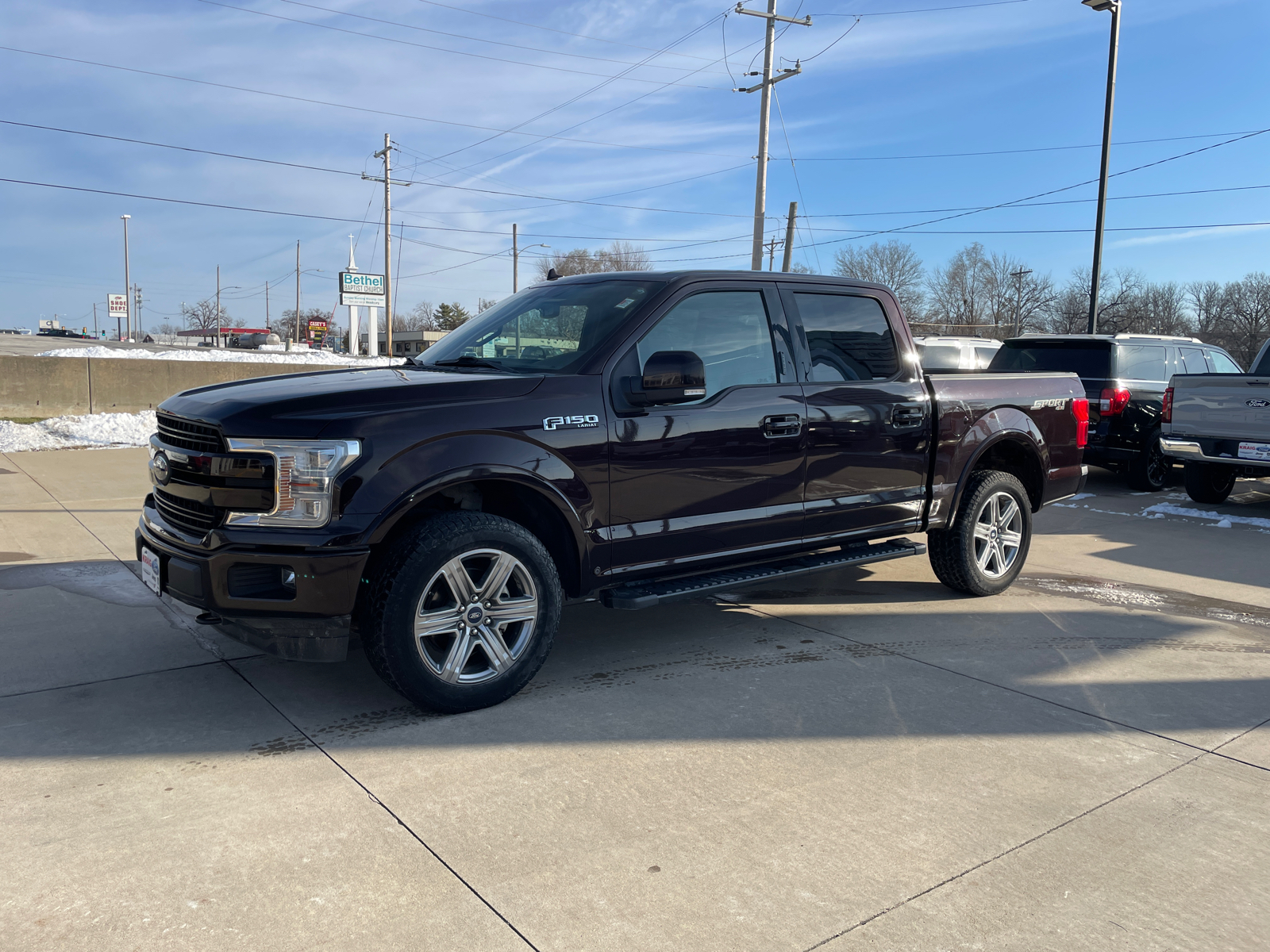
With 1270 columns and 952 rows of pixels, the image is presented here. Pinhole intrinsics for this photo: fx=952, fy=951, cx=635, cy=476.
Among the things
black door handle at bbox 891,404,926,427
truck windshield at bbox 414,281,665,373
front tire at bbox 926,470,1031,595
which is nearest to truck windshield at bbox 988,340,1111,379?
front tire at bbox 926,470,1031,595

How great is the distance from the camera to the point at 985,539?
20.5 ft

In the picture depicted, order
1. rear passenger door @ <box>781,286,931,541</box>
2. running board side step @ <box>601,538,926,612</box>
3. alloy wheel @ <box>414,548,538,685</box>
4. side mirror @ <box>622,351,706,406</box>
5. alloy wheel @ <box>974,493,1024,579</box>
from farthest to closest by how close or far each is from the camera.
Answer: alloy wheel @ <box>974,493,1024,579</box>, rear passenger door @ <box>781,286,931,541</box>, running board side step @ <box>601,538,926,612</box>, side mirror @ <box>622,351,706,406</box>, alloy wheel @ <box>414,548,538,685</box>

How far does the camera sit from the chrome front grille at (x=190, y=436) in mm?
3816

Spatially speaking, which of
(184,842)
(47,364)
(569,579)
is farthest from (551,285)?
(47,364)

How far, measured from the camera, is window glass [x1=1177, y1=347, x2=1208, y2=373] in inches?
498

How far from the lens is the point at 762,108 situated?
2602cm

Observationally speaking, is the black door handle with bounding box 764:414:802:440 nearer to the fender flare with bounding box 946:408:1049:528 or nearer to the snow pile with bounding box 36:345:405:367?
the fender flare with bounding box 946:408:1049:528

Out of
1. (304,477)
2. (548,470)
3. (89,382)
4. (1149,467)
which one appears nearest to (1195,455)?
(1149,467)

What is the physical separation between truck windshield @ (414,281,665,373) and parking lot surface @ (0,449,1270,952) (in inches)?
61.3

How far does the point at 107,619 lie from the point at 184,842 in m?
2.83

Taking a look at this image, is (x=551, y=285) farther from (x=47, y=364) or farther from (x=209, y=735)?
(x=47, y=364)

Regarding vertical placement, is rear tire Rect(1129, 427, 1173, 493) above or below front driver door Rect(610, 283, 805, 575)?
below

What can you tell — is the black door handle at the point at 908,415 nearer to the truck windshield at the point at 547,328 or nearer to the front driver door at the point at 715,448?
the front driver door at the point at 715,448

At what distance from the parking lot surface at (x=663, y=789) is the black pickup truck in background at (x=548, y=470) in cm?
47
